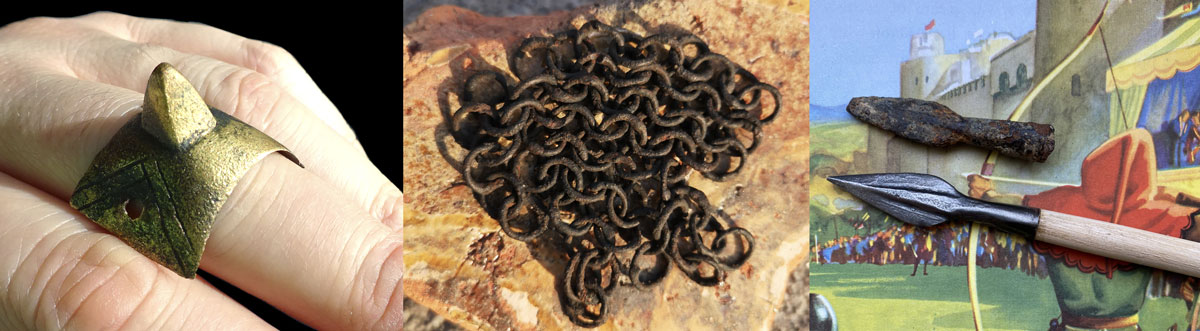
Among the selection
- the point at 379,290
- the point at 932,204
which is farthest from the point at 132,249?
the point at 932,204

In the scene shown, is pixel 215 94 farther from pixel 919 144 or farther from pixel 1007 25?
pixel 1007 25

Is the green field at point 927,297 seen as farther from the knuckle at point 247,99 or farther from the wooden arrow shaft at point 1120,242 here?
the knuckle at point 247,99

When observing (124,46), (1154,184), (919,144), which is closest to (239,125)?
(124,46)

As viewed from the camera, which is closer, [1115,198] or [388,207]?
[1115,198]

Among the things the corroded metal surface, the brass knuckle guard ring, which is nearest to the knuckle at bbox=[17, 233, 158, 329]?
the brass knuckle guard ring

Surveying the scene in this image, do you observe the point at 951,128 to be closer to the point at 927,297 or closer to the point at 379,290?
the point at 927,297

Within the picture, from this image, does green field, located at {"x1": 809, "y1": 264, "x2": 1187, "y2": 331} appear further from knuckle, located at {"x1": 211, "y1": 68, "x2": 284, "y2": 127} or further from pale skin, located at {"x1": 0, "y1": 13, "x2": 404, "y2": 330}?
knuckle, located at {"x1": 211, "y1": 68, "x2": 284, "y2": 127}

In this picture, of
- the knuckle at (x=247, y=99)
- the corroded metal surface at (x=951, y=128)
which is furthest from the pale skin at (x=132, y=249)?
the corroded metal surface at (x=951, y=128)
